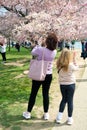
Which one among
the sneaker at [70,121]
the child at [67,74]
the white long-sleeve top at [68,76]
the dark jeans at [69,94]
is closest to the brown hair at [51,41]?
the child at [67,74]

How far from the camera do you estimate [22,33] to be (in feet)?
55.2

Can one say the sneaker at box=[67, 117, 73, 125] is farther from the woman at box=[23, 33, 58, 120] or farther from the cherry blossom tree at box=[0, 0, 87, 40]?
the cherry blossom tree at box=[0, 0, 87, 40]

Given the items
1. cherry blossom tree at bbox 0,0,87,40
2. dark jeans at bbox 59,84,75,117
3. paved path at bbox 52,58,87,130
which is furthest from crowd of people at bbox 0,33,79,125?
cherry blossom tree at bbox 0,0,87,40

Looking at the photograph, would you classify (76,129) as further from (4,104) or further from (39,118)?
(4,104)

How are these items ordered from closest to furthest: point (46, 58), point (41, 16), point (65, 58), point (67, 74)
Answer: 1. point (65, 58)
2. point (67, 74)
3. point (46, 58)
4. point (41, 16)

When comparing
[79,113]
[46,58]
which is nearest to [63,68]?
[46,58]

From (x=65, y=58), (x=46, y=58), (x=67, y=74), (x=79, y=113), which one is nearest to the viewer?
(x=65, y=58)

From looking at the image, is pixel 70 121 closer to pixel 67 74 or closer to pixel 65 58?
pixel 67 74

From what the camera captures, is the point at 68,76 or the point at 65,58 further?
the point at 68,76

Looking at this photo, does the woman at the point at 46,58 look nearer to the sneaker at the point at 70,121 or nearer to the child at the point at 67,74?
the child at the point at 67,74

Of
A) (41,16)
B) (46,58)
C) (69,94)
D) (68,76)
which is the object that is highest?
(41,16)

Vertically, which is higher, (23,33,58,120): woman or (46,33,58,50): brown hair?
(46,33,58,50): brown hair

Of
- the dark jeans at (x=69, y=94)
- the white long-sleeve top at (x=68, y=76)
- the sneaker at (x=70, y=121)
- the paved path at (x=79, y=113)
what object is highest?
the white long-sleeve top at (x=68, y=76)

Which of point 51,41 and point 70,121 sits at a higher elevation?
point 51,41
